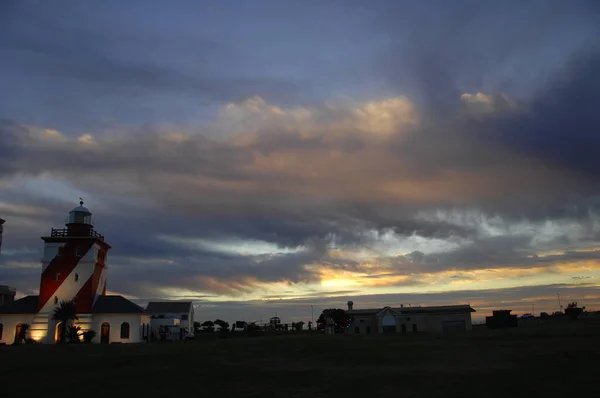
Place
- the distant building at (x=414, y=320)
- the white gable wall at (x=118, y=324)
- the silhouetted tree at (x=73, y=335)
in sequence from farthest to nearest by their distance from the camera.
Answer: the distant building at (x=414, y=320)
the white gable wall at (x=118, y=324)
the silhouetted tree at (x=73, y=335)

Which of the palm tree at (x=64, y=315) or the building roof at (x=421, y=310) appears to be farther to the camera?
the building roof at (x=421, y=310)

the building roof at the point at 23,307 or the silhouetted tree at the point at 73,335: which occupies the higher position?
the building roof at the point at 23,307

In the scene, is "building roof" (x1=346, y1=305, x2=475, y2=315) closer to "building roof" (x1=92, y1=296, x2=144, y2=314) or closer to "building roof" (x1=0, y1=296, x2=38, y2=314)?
"building roof" (x1=92, y1=296, x2=144, y2=314)

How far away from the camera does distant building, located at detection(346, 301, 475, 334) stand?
7744 centimetres

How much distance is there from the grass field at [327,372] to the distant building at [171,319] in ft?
127

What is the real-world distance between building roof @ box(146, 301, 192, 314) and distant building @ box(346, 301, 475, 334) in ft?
98.2

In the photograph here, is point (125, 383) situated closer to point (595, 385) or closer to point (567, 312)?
point (595, 385)

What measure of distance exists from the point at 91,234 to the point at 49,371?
40711 millimetres

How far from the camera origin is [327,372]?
23531 millimetres

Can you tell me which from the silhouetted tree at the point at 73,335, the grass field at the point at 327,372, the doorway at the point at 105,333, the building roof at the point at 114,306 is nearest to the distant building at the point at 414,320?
the building roof at the point at 114,306

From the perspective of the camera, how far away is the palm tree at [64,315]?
58.1m

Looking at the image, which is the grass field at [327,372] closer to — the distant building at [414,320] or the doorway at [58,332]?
the doorway at [58,332]

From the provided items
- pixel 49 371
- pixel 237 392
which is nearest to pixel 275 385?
pixel 237 392

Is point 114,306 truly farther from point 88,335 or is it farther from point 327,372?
point 327,372
